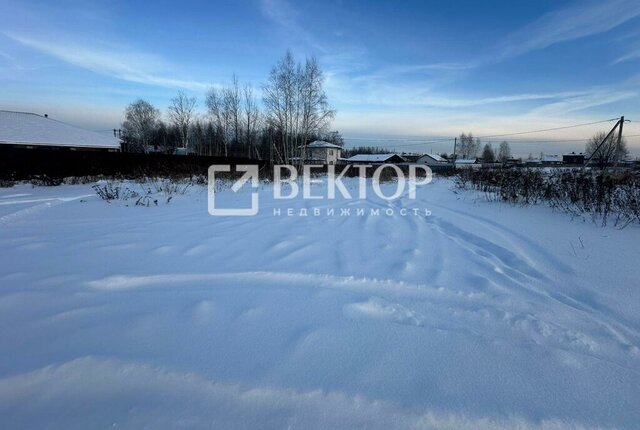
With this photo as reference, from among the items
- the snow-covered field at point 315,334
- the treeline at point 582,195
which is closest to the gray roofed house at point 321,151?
the treeline at point 582,195

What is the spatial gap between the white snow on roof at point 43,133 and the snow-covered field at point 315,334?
19.0 m

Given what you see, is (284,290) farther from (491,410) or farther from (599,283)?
(599,283)

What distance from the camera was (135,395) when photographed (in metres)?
1.56

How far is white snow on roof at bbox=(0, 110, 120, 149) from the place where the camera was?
1778 cm

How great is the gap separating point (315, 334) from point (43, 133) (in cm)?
2496

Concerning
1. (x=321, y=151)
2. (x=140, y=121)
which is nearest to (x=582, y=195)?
(x=321, y=151)

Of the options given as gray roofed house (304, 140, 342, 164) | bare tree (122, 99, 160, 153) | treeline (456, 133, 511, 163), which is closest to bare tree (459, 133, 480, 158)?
treeline (456, 133, 511, 163)

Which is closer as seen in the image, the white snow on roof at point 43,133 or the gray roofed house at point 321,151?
the white snow on roof at point 43,133

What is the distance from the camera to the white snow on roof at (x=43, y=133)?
17781 mm

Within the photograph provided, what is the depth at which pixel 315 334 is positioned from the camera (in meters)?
2.07

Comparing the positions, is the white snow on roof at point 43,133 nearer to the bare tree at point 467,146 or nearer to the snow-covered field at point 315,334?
the snow-covered field at point 315,334

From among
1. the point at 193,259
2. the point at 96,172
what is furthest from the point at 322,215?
the point at 96,172

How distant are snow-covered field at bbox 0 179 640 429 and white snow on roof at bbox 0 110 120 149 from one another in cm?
1903

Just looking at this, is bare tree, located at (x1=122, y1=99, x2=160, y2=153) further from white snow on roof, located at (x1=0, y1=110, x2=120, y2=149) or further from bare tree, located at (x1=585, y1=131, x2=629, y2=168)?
bare tree, located at (x1=585, y1=131, x2=629, y2=168)
